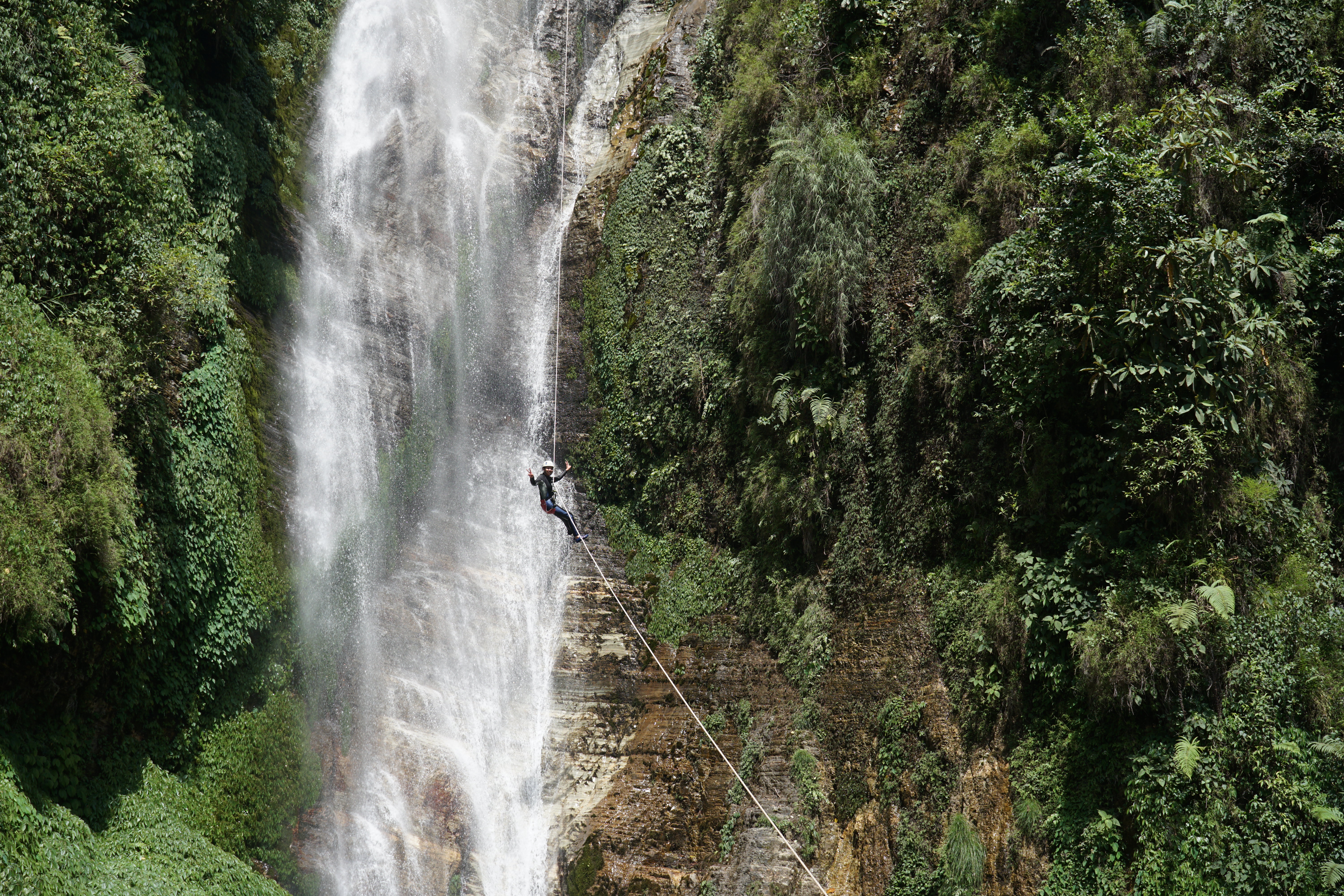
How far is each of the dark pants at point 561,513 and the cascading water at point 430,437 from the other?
144cm

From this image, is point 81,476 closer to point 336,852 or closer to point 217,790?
point 217,790

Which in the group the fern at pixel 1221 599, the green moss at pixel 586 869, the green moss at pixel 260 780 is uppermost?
the fern at pixel 1221 599

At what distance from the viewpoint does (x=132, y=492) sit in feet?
39.2

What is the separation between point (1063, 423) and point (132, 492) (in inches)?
476

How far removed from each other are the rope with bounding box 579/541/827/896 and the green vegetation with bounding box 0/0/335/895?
18.4 feet

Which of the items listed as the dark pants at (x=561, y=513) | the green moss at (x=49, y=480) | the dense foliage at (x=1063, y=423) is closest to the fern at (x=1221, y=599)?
the dense foliage at (x=1063, y=423)

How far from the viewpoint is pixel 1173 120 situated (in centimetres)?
1061

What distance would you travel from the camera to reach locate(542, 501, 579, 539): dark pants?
15547 millimetres

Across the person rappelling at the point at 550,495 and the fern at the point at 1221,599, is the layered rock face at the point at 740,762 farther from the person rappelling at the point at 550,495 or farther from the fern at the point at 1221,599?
the fern at the point at 1221,599

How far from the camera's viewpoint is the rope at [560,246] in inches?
754

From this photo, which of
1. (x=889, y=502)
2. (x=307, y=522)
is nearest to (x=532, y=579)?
(x=307, y=522)

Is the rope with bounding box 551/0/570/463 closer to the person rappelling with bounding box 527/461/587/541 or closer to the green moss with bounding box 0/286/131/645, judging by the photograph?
the person rappelling with bounding box 527/461/587/541

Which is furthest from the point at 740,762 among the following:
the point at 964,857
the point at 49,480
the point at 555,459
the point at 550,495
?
the point at 49,480

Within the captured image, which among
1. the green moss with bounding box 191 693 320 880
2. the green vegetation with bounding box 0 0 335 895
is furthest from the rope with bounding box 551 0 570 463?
the green moss with bounding box 191 693 320 880
